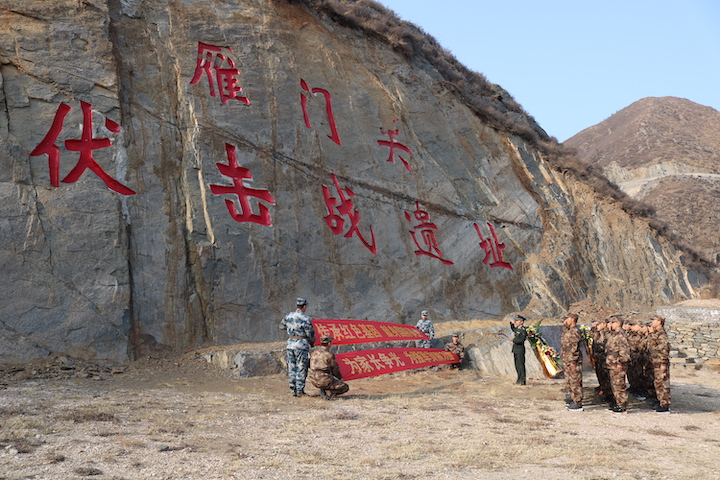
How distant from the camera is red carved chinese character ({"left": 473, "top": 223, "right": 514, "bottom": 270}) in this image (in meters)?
18.4

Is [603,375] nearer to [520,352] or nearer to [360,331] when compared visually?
[520,352]

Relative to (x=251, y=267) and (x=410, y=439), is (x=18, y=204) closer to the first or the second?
(x=251, y=267)

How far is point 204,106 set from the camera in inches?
565

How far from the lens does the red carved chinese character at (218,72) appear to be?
14.8 meters

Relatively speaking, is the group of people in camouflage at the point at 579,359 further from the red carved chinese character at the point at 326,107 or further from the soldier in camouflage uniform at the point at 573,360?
the red carved chinese character at the point at 326,107

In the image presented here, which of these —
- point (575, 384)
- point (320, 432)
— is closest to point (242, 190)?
point (320, 432)

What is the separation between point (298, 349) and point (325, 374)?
595 mm

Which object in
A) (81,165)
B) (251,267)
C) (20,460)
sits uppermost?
(81,165)

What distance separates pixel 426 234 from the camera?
17.4m

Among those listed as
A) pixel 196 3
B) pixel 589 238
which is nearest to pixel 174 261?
pixel 196 3

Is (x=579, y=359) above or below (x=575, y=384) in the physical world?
above

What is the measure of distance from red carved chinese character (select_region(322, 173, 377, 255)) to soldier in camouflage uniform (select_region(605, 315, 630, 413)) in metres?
7.77

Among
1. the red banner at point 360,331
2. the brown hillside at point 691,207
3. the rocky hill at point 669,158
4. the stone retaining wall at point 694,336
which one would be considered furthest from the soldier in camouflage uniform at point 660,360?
the brown hillside at point 691,207

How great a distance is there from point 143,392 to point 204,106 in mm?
7760
